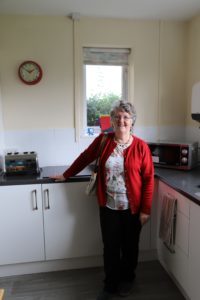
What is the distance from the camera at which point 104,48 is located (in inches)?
106

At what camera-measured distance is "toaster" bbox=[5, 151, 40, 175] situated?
7.44 feet

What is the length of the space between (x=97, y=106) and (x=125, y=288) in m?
1.68

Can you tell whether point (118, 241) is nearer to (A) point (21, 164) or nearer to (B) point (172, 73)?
(A) point (21, 164)

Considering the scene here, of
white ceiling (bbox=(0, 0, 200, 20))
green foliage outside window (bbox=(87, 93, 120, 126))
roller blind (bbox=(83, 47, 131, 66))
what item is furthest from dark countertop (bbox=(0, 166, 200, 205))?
white ceiling (bbox=(0, 0, 200, 20))

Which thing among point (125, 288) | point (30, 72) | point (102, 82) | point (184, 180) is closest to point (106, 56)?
point (102, 82)

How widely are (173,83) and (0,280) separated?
93.2 inches

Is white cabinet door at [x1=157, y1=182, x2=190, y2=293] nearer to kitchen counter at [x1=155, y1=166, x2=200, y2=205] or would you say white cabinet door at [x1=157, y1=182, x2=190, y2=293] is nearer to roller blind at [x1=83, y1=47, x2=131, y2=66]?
kitchen counter at [x1=155, y1=166, x2=200, y2=205]

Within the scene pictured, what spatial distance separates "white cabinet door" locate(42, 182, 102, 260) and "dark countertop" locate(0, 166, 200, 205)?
6cm

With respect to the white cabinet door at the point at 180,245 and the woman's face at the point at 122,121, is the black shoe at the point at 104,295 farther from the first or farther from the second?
the woman's face at the point at 122,121

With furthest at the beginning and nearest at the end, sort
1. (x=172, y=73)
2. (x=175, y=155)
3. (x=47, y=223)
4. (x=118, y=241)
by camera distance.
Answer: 1. (x=172, y=73)
2. (x=175, y=155)
3. (x=47, y=223)
4. (x=118, y=241)

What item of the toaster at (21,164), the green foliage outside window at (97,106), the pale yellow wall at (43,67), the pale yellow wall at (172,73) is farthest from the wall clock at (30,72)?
the pale yellow wall at (172,73)

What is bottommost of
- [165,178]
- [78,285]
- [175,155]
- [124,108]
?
[78,285]

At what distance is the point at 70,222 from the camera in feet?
7.30

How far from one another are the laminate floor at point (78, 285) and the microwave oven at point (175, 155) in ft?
2.88
